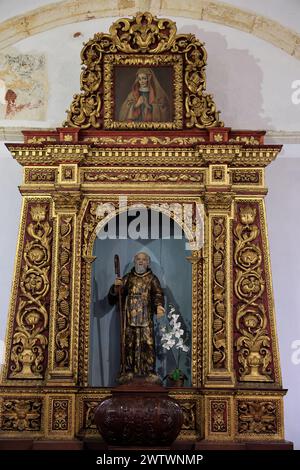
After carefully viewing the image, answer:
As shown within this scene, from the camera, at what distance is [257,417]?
9.05 meters

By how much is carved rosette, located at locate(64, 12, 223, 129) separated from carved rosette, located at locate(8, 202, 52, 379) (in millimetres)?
1367

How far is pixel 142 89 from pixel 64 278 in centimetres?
273

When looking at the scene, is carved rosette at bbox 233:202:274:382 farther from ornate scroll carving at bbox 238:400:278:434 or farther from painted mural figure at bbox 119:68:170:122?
painted mural figure at bbox 119:68:170:122

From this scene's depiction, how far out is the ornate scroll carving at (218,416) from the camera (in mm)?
8928

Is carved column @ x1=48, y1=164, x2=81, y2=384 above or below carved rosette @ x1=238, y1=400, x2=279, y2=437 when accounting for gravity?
above

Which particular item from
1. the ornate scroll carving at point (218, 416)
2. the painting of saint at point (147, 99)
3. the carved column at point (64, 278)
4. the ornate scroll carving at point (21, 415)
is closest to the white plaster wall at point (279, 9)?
the painting of saint at point (147, 99)

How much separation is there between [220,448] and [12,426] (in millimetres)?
2387

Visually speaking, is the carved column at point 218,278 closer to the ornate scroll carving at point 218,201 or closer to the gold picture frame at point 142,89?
the ornate scroll carving at point 218,201

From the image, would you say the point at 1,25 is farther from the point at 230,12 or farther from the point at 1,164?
the point at 230,12

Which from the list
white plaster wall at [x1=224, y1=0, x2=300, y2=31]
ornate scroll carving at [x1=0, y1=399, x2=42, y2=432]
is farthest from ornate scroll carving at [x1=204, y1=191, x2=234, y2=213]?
white plaster wall at [x1=224, y1=0, x2=300, y2=31]

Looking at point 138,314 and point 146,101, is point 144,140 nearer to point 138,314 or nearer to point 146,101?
point 146,101

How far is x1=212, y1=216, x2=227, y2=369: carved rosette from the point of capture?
918 centimetres

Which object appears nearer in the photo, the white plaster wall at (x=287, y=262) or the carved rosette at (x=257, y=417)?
the carved rosette at (x=257, y=417)

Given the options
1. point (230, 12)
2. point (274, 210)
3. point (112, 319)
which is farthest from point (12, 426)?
point (230, 12)
